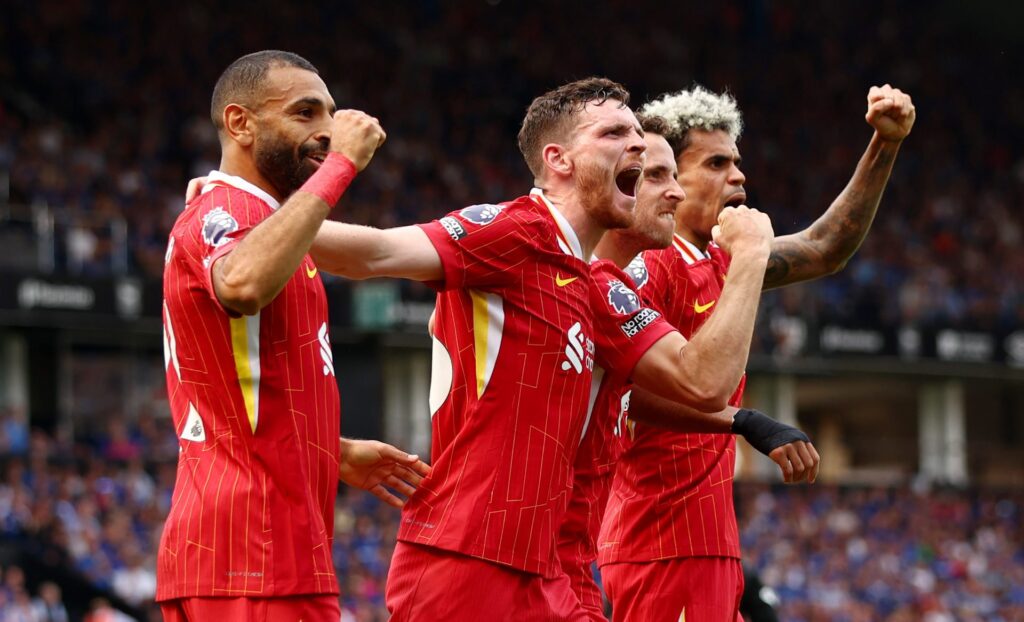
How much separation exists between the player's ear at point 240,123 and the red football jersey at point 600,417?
4.24ft

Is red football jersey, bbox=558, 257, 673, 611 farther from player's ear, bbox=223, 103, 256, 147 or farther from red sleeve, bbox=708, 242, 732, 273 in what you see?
player's ear, bbox=223, 103, 256, 147

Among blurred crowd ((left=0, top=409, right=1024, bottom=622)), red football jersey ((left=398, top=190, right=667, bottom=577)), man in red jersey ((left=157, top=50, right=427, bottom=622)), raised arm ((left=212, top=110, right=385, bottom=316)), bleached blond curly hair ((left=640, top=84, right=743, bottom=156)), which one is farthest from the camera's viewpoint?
blurred crowd ((left=0, top=409, right=1024, bottom=622))

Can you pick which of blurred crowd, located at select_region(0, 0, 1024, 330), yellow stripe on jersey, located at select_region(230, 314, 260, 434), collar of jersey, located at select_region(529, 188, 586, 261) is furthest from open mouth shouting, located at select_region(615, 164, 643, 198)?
blurred crowd, located at select_region(0, 0, 1024, 330)

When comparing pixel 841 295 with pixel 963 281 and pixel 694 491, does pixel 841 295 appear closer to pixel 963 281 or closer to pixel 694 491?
pixel 963 281

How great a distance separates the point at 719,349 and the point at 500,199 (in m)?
22.6

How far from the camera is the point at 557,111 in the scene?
526 cm

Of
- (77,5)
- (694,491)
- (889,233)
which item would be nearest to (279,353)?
(694,491)

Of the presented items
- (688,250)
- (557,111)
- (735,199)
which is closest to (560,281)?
(557,111)

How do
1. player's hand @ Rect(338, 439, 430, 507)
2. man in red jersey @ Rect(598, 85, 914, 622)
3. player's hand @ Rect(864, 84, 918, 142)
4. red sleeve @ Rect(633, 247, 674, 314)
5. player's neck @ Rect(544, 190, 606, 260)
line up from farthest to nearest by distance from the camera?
player's hand @ Rect(864, 84, 918, 142) < red sleeve @ Rect(633, 247, 674, 314) < man in red jersey @ Rect(598, 85, 914, 622) < player's neck @ Rect(544, 190, 606, 260) < player's hand @ Rect(338, 439, 430, 507)

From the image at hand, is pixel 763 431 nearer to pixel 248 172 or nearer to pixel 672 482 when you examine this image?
pixel 672 482

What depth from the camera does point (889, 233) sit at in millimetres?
31734

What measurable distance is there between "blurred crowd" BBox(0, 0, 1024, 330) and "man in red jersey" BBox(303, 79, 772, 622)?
56.6ft

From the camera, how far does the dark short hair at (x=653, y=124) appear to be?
6270 mm

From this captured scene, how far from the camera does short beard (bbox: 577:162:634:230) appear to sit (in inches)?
201
